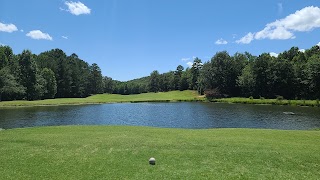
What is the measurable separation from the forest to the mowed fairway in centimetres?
7146

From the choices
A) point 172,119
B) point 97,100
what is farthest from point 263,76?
point 172,119

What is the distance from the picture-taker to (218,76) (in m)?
116

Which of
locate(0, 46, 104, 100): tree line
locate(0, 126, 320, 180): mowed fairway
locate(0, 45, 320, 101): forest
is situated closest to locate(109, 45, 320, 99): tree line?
locate(0, 45, 320, 101): forest

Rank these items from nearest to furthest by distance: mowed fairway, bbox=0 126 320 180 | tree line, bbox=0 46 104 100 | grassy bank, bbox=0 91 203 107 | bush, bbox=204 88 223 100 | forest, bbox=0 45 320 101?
mowed fairway, bbox=0 126 320 180 < grassy bank, bbox=0 91 203 107 < tree line, bbox=0 46 104 100 < forest, bbox=0 45 320 101 < bush, bbox=204 88 223 100

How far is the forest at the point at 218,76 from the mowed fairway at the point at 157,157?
234 ft

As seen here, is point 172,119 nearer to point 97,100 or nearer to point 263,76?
point 97,100

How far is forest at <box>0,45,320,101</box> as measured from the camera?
91.4m

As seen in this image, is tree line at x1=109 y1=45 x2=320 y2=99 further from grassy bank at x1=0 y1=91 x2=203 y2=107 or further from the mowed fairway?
the mowed fairway

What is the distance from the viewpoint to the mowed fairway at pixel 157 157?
12.3 m

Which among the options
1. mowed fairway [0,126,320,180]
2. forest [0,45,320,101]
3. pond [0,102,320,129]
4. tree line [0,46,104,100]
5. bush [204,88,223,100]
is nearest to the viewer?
mowed fairway [0,126,320,180]

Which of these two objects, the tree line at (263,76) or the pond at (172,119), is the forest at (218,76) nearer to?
the tree line at (263,76)

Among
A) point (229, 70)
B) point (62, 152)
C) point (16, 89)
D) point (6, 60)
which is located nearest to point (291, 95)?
point (229, 70)

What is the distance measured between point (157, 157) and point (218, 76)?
104540 mm

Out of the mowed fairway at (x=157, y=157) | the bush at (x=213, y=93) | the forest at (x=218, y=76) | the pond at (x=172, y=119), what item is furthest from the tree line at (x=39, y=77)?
the mowed fairway at (x=157, y=157)
